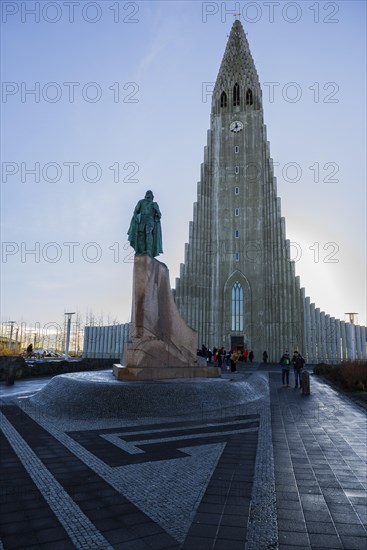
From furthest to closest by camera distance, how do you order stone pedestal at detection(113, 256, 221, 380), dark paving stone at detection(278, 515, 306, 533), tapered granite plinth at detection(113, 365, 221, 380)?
stone pedestal at detection(113, 256, 221, 380)
tapered granite plinth at detection(113, 365, 221, 380)
dark paving stone at detection(278, 515, 306, 533)

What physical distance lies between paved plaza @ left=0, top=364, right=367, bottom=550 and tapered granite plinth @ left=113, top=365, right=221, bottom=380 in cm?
254

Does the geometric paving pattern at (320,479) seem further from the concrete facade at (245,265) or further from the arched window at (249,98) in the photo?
the arched window at (249,98)

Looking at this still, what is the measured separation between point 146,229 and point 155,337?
377 centimetres

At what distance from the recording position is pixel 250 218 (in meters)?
44.2

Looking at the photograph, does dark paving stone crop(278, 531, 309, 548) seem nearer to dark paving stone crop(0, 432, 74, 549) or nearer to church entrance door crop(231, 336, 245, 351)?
dark paving stone crop(0, 432, 74, 549)

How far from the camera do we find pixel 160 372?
1173 cm

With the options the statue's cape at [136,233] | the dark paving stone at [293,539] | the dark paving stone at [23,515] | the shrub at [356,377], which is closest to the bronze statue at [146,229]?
the statue's cape at [136,233]

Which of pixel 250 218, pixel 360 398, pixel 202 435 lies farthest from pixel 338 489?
pixel 250 218

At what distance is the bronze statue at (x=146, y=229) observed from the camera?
13.2m

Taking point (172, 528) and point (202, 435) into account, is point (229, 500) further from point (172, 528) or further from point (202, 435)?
point (202, 435)

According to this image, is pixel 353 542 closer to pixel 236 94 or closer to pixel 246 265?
pixel 246 265

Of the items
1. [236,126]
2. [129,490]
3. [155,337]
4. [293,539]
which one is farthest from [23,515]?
[236,126]

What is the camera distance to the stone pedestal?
11.6 meters

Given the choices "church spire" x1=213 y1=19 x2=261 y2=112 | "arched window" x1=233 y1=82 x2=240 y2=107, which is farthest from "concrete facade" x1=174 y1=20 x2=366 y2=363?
"church spire" x1=213 y1=19 x2=261 y2=112
